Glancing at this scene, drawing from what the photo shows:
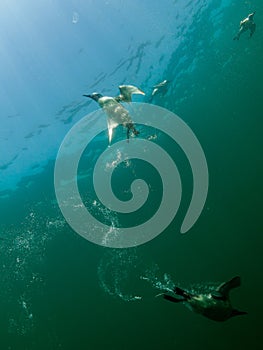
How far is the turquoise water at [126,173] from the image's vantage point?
561 inches

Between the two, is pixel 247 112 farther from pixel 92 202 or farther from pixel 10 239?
pixel 10 239

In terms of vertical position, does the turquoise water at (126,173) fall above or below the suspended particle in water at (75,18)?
below

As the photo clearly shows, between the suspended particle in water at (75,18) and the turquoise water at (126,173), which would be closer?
the suspended particle in water at (75,18)

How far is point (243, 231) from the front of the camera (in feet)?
81.8

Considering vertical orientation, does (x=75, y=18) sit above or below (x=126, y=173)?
above

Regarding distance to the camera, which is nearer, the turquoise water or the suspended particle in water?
the suspended particle in water

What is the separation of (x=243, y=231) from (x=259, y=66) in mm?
13327

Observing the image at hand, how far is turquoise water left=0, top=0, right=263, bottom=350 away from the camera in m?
14.3

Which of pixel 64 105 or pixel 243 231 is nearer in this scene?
pixel 64 105

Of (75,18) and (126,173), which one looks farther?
(126,173)

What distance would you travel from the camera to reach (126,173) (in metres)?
24.4

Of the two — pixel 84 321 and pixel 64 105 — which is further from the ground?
pixel 64 105

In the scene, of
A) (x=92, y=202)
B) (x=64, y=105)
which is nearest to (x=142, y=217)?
(x=92, y=202)

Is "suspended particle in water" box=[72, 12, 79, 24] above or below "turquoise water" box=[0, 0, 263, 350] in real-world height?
above
